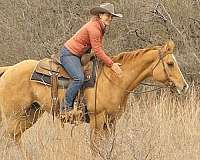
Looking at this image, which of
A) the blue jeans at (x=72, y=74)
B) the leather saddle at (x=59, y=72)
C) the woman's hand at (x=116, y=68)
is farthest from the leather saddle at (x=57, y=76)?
the woman's hand at (x=116, y=68)

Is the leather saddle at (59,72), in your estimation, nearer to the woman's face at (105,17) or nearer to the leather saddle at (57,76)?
the leather saddle at (57,76)

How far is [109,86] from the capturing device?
7719 millimetres

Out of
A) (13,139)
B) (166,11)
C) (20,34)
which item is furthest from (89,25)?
(20,34)

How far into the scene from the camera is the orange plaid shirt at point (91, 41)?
7527 mm

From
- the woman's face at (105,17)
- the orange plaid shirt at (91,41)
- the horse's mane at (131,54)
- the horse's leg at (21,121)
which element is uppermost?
the woman's face at (105,17)

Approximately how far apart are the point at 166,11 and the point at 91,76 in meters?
5.63

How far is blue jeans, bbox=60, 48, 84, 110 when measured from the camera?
7641mm

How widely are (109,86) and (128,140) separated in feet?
4.36

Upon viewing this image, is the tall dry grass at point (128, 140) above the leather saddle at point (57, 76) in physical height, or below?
below

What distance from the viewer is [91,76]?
7.75 m

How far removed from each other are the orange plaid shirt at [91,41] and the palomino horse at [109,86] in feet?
0.98

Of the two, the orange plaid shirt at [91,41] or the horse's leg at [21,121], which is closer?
the orange plaid shirt at [91,41]

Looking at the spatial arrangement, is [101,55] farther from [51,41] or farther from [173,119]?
[51,41]

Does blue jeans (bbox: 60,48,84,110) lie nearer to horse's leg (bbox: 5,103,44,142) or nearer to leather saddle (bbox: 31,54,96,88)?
leather saddle (bbox: 31,54,96,88)
